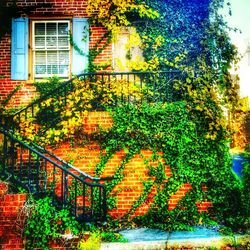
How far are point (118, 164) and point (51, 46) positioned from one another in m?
4.14

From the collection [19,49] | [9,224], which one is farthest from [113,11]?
[9,224]

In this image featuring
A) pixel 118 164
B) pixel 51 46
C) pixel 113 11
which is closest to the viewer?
pixel 118 164

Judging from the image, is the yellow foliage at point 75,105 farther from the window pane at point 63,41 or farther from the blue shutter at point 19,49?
the window pane at point 63,41

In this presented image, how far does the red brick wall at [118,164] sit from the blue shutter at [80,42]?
205 cm

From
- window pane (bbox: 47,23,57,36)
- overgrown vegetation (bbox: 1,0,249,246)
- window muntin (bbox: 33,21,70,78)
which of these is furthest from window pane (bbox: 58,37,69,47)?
overgrown vegetation (bbox: 1,0,249,246)

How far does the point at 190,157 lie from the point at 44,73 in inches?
191

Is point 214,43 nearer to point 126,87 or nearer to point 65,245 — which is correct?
point 126,87

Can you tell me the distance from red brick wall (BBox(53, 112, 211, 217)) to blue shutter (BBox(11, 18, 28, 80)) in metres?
2.80

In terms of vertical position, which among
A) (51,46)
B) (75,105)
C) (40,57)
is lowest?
(75,105)

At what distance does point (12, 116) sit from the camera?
6.81 metres

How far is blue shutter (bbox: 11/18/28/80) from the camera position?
774 centimetres

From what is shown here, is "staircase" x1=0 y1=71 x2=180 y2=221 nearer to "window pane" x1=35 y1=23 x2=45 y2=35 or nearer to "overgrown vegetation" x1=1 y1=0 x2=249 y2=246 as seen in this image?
"overgrown vegetation" x1=1 y1=0 x2=249 y2=246

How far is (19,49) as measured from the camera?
7781 mm

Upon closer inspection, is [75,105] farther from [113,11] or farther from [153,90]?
[113,11]
